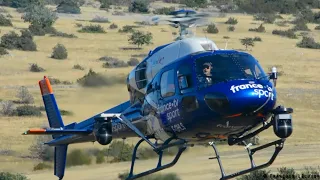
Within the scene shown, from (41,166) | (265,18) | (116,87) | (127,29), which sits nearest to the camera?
(116,87)

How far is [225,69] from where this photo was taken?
18.2 m

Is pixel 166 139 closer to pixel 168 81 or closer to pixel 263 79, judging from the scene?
pixel 168 81

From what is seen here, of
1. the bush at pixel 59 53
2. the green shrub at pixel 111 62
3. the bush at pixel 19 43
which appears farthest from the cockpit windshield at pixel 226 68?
the bush at pixel 19 43

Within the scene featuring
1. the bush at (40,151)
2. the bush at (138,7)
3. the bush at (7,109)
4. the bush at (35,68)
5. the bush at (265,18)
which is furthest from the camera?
the bush at (138,7)

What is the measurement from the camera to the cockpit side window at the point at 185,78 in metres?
18.5

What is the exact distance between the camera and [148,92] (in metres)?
20.6

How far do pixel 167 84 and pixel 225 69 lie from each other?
1720 millimetres

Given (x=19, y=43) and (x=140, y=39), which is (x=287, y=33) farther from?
(x=19, y=43)

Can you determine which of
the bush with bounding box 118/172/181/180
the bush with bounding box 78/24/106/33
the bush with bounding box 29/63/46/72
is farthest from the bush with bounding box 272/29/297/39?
the bush with bounding box 118/172/181/180

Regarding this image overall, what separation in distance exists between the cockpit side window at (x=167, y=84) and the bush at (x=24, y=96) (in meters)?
24.3

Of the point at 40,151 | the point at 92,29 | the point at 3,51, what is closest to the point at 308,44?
the point at 92,29

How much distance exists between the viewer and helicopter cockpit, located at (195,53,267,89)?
18031 millimetres

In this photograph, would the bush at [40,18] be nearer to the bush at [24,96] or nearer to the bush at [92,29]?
the bush at [92,29]

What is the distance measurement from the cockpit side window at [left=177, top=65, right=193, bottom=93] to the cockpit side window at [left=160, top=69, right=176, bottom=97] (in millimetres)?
304
